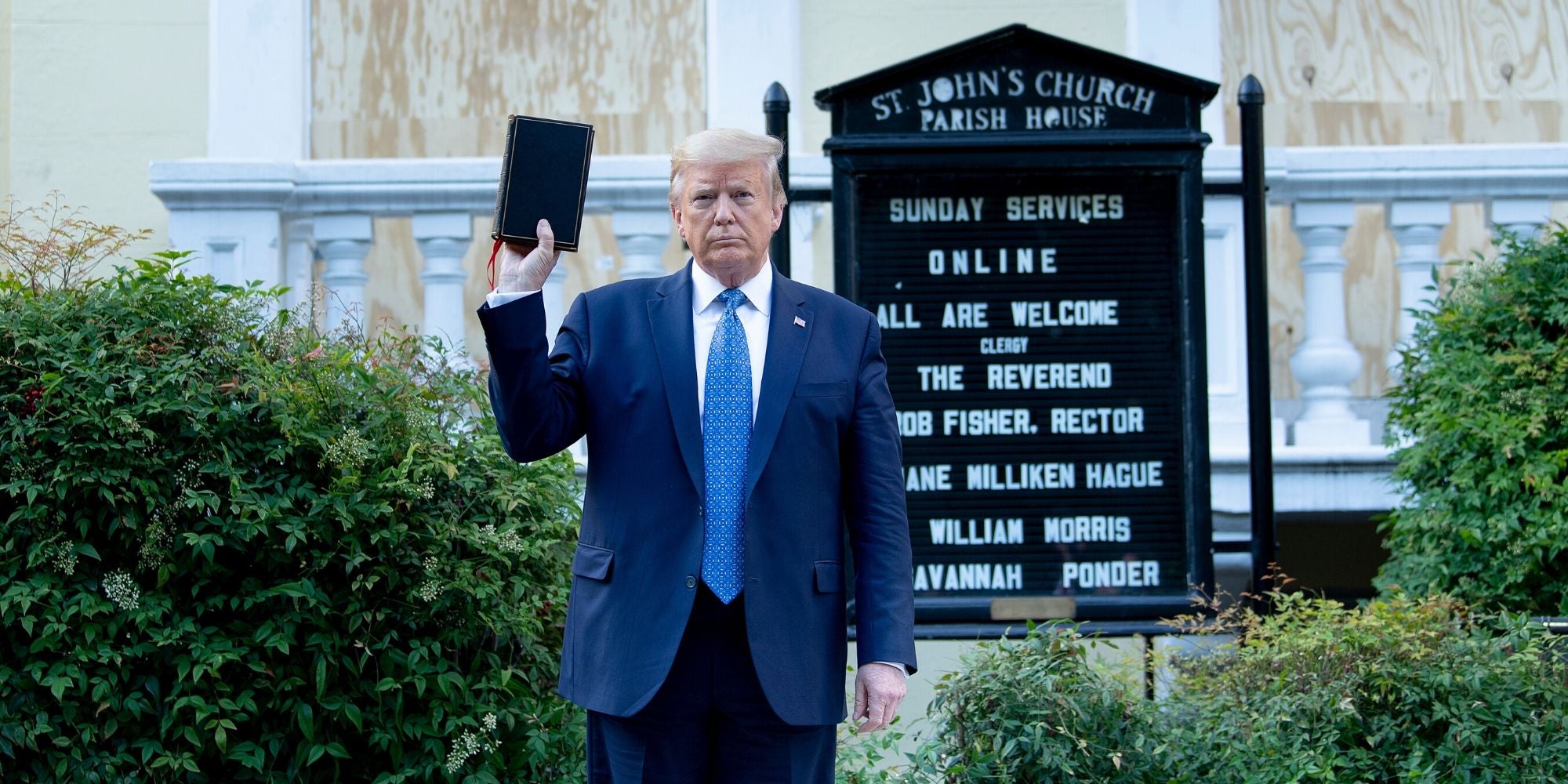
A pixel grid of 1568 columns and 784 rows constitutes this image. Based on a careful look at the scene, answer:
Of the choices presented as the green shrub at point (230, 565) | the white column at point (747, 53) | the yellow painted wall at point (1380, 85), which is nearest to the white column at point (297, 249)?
the white column at point (747, 53)

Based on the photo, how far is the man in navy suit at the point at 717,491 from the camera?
275 cm

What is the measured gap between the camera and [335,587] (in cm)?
366

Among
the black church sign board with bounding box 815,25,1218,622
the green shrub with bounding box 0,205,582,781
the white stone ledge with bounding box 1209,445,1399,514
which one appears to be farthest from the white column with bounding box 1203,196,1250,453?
the green shrub with bounding box 0,205,582,781

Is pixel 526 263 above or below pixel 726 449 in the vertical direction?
above

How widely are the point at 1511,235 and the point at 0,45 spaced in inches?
226

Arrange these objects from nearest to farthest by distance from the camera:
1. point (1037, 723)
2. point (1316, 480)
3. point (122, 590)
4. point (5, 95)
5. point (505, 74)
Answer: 1. point (122, 590)
2. point (1037, 723)
3. point (1316, 480)
4. point (5, 95)
5. point (505, 74)

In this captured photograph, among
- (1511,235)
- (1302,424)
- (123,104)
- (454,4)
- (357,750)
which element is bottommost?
(357,750)

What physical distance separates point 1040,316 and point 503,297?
2215 mm

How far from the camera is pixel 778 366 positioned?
2.89 m

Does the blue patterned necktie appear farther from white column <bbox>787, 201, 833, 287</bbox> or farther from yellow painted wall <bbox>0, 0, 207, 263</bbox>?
yellow painted wall <bbox>0, 0, 207, 263</bbox>

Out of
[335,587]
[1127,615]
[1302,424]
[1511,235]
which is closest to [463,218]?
[335,587]

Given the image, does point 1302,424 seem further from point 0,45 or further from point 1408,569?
point 0,45

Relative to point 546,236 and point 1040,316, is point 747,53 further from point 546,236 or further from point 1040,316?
point 546,236

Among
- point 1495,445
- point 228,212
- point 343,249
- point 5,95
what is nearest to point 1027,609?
point 1495,445
